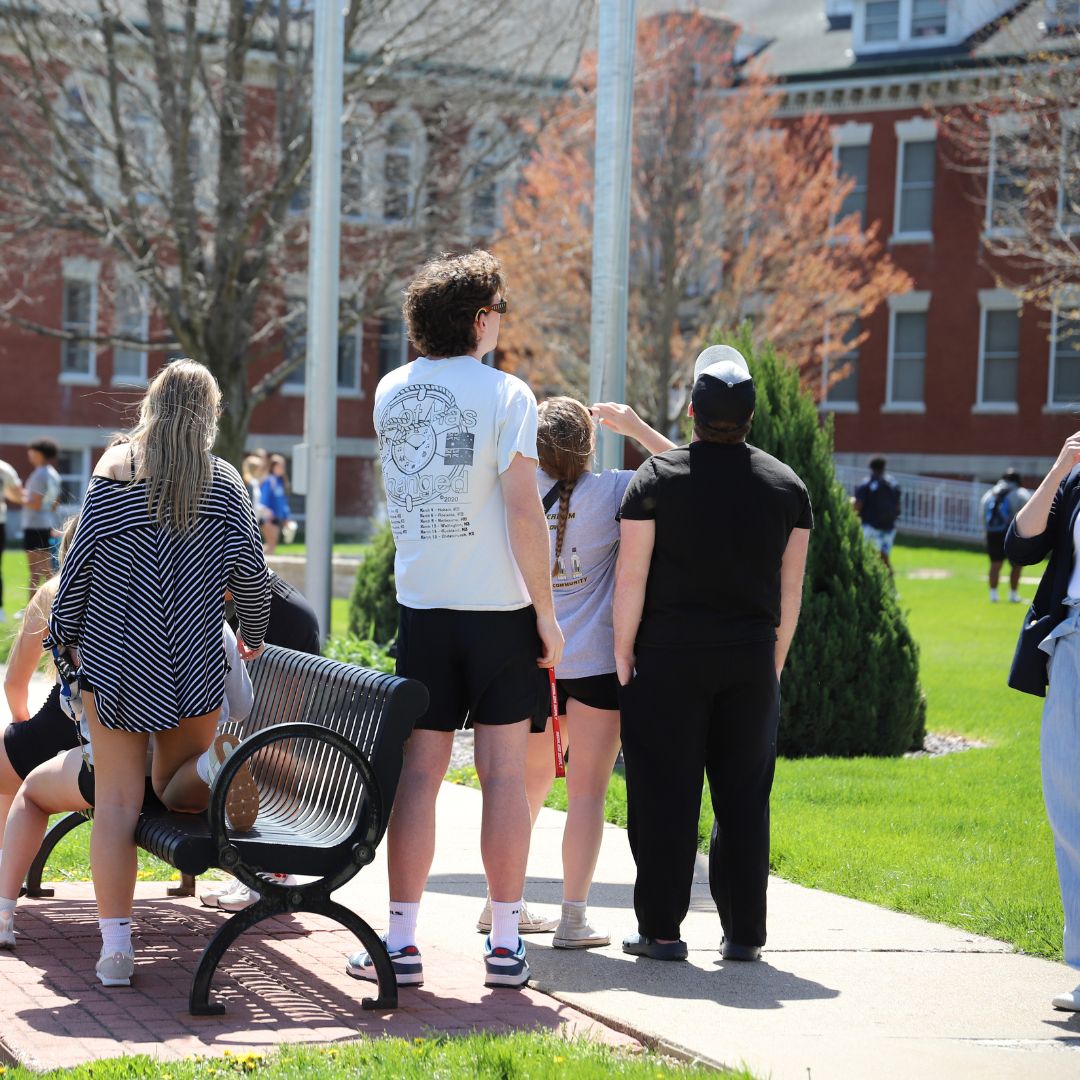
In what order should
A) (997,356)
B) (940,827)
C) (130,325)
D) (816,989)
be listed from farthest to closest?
(997,356) < (130,325) < (940,827) < (816,989)

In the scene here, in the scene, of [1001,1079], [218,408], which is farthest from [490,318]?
[1001,1079]

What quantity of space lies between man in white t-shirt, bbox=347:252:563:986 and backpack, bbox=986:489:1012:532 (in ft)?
58.4

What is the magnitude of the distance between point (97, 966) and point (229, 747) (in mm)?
772

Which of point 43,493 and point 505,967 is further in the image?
point 43,493

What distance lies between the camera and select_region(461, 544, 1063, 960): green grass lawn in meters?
6.23

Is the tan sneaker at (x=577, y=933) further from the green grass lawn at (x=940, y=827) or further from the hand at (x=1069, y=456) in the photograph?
the hand at (x=1069, y=456)

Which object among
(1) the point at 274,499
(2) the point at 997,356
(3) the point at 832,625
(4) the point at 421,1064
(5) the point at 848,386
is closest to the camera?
(4) the point at 421,1064

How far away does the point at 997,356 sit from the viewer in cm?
3516

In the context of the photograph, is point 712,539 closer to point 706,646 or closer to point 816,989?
point 706,646

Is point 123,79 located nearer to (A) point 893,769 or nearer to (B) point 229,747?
(A) point 893,769

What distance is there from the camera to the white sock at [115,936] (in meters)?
4.95

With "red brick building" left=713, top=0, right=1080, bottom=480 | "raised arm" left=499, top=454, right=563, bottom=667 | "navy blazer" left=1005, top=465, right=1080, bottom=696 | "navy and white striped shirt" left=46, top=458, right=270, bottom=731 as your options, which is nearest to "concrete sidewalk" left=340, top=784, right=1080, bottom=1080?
"navy blazer" left=1005, top=465, right=1080, bottom=696

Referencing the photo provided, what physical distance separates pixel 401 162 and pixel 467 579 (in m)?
13.6

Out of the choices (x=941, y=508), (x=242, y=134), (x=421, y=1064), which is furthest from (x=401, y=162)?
(x=941, y=508)
